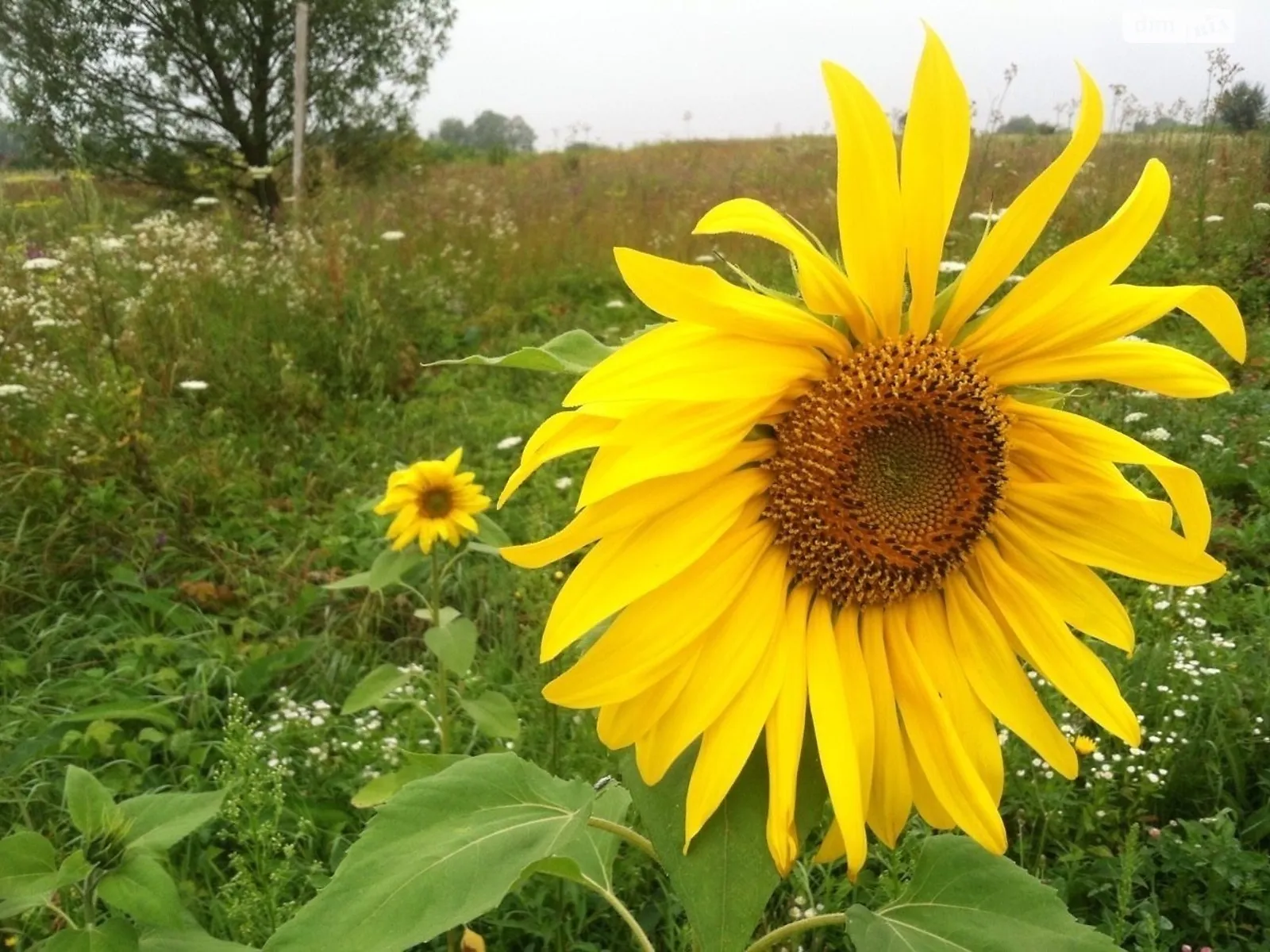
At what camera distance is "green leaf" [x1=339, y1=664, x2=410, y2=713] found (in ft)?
7.00

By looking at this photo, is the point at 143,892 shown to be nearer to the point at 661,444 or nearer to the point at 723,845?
the point at 723,845

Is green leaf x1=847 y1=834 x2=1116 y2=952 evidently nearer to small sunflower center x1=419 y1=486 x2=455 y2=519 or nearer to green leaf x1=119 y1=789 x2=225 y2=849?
green leaf x1=119 y1=789 x2=225 y2=849

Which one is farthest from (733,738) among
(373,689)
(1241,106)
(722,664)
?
(1241,106)

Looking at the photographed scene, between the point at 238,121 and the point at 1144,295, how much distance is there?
40.3 feet

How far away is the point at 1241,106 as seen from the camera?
5852mm

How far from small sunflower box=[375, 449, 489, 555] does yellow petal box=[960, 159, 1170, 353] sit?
165cm

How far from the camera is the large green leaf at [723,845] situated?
0.71 m

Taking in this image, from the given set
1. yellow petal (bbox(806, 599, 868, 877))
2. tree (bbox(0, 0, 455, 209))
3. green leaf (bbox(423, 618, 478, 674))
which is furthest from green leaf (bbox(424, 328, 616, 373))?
tree (bbox(0, 0, 455, 209))

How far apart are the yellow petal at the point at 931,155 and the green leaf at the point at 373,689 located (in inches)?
64.6

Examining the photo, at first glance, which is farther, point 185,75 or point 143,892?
point 185,75

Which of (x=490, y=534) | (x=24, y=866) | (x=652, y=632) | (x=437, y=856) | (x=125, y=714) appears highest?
(x=652, y=632)

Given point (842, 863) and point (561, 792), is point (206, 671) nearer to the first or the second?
point (842, 863)

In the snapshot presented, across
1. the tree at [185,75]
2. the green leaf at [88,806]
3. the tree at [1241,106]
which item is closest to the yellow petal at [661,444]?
the green leaf at [88,806]

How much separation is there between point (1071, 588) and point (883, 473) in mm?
193
